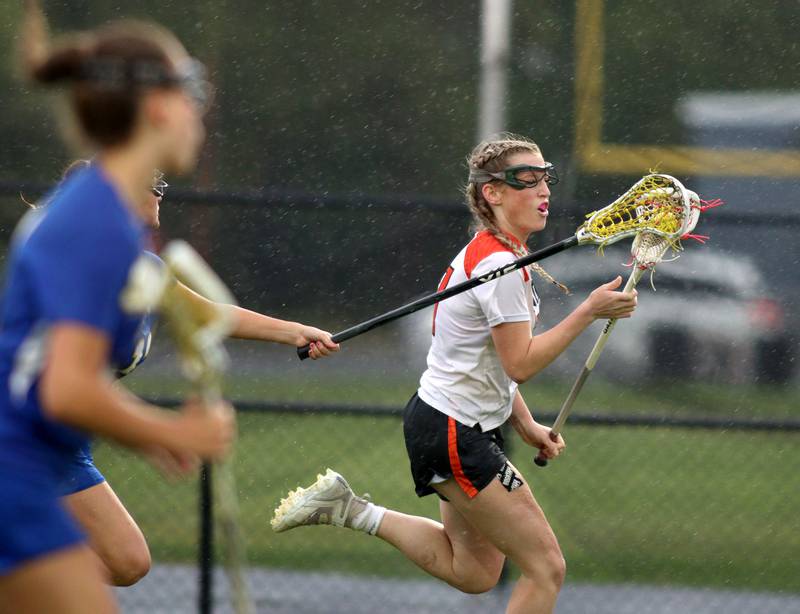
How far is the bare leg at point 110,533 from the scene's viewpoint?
4.20 m

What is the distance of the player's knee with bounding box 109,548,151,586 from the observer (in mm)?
4285

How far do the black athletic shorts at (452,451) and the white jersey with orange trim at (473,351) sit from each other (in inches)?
1.4

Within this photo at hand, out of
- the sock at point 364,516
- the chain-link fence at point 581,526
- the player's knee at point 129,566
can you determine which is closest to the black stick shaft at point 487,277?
the sock at point 364,516

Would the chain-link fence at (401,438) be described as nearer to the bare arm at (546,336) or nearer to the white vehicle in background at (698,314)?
the white vehicle in background at (698,314)

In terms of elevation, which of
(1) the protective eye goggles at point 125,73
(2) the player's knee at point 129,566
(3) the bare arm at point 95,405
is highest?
(1) the protective eye goggles at point 125,73

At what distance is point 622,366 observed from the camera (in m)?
6.92

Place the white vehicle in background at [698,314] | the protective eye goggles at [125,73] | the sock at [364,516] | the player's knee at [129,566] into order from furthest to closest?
the white vehicle in background at [698,314] → the sock at [364,516] → the player's knee at [129,566] → the protective eye goggles at [125,73]

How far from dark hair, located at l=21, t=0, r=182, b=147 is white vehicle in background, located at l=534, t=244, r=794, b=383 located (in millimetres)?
4343

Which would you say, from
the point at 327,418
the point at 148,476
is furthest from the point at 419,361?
the point at 148,476

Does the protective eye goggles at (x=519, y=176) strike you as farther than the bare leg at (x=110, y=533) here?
Yes

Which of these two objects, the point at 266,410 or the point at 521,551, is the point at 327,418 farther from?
the point at 521,551

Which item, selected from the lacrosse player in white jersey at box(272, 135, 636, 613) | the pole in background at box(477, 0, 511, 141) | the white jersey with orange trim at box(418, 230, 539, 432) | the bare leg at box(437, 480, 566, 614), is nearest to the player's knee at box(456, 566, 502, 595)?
the lacrosse player in white jersey at box(272, 135, 636, 613)

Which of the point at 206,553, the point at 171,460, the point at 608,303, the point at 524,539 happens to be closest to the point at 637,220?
the point at 608,303

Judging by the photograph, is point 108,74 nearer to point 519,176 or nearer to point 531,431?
point 519,176
